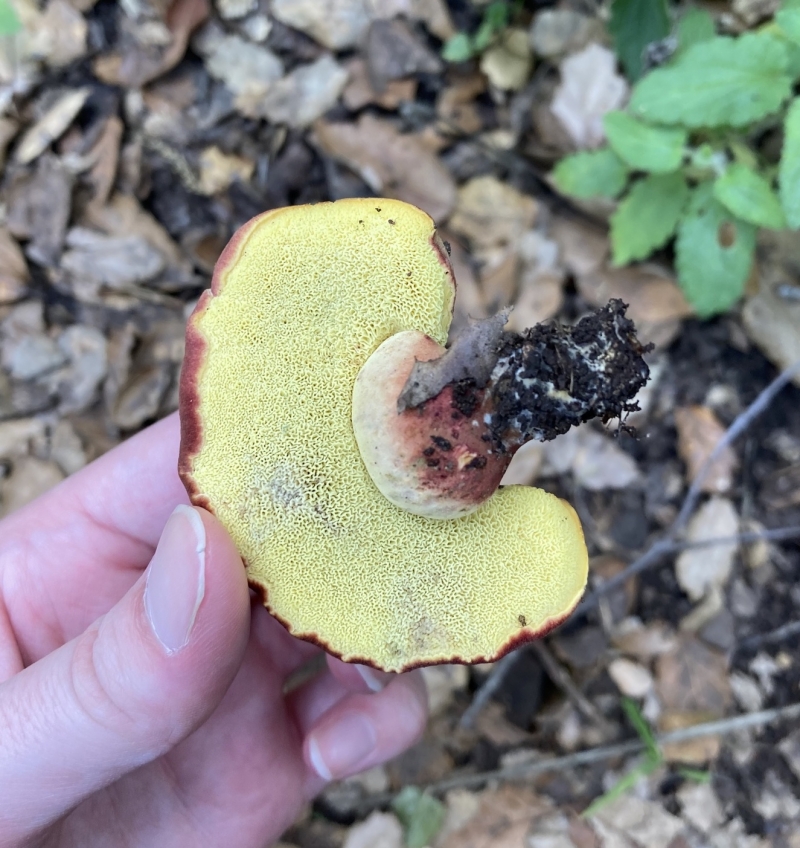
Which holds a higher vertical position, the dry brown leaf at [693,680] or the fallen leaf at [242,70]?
the fallen leaf at [242,70]

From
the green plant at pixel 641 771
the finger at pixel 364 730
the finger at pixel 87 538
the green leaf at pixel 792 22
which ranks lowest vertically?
the green plant at pixel 641 771

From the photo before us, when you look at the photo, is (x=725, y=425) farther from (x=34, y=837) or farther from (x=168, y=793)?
(x=34, y=837)

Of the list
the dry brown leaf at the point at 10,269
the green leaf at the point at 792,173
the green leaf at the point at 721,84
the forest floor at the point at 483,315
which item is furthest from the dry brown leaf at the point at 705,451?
the dry brown leaf at the point at 10,269

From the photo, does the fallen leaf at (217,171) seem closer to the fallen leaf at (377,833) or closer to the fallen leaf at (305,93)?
the fallen leaf at (305,93)

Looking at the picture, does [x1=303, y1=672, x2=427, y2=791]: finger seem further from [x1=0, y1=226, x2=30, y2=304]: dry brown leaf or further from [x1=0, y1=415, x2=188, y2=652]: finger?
[x1=0, y1=226, x2=30, y2=304]: dry brown leaf

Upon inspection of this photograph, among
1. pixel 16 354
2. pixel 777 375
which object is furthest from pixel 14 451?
pixel 777 375

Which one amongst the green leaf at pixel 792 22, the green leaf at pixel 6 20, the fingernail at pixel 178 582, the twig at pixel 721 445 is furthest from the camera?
the twig at pixel 721 445
